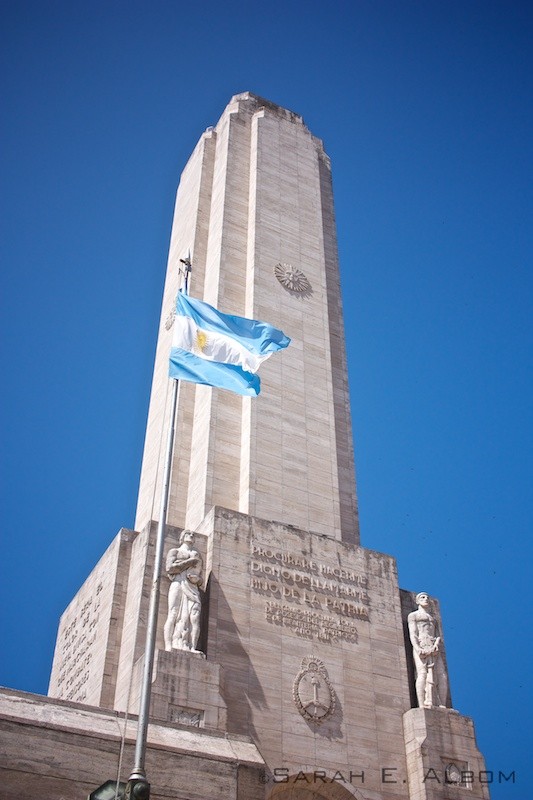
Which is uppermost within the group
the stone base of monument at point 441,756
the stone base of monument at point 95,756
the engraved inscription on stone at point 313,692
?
the engraved inscription on stone at point 313,692

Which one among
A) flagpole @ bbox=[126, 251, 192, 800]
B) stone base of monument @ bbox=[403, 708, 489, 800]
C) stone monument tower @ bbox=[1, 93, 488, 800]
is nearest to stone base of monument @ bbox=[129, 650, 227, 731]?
stone monument tower @ bbox=[1, 93, 488, 800]

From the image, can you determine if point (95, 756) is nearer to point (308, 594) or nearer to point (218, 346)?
point (218, 346)

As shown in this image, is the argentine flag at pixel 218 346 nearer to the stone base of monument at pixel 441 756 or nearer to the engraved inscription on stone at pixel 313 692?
the engraved inscription on stone at pixel 313 692

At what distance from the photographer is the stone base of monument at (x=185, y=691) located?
20219mm

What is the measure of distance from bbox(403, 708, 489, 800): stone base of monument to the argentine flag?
9610 mm

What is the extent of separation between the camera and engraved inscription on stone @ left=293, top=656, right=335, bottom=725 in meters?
22.4

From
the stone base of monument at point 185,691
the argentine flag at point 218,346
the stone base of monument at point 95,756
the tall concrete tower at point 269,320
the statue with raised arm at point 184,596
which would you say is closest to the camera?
the stone base of monument at point 95,756

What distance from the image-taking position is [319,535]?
83.7 feet

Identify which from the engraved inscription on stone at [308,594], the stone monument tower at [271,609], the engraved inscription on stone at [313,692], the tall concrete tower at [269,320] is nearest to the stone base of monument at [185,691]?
Answer: the stone monument tower at [271,609]

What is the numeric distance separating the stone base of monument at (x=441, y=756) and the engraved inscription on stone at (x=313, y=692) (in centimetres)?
221

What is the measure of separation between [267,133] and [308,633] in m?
19.6

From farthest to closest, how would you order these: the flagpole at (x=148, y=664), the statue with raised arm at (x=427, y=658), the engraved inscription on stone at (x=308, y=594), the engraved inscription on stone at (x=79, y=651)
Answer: the engraved inscription on stone at (x=79, y=651)
the statue with raised arm at (x=427, y=658)
the engraved inscription on stone at (x=308, y=594)
the flagpole at (x=148, y=664)

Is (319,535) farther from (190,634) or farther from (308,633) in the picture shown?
(190,634)

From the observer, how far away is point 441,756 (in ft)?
74.7
